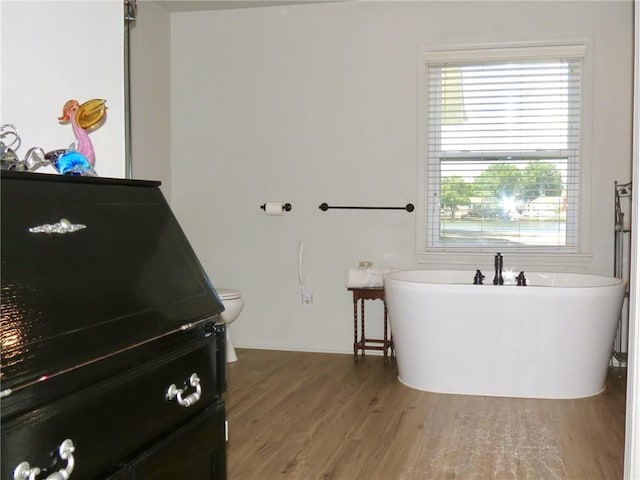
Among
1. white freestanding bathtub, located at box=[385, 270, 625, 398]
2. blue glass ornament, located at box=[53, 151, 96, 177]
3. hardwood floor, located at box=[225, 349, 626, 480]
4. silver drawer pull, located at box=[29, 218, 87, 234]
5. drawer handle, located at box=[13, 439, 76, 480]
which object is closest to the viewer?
drawer handle, located at box=[13, 439, 76, 480]

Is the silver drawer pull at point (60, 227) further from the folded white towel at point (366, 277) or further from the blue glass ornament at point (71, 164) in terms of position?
the folded white towel at point (366, 277)

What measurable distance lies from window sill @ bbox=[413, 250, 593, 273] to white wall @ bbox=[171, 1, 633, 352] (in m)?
0.11

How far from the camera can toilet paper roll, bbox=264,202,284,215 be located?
4891 millimetres

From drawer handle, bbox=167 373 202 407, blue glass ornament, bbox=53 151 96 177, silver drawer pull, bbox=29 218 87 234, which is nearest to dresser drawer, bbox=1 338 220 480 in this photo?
drawer handle, bbox=167 373 202 407

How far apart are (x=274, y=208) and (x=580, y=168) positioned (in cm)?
220

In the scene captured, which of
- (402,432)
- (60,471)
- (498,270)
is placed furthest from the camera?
(498,270)

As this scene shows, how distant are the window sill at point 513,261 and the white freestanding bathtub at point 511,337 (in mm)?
642

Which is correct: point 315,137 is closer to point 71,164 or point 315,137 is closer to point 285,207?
point 285,207

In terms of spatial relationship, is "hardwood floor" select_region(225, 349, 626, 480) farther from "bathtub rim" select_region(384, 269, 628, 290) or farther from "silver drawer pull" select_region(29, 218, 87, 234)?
"silver drawer pull" select_region(29, 218, 87, 234)

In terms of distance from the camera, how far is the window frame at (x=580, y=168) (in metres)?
4.48

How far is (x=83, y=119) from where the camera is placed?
5.81ft

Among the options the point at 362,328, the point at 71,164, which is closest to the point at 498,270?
the point at 362,328

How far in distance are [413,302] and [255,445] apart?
4.51ft

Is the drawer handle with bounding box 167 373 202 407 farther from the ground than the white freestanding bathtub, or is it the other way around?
the drawer handle with bounding box 167 373 202 407
